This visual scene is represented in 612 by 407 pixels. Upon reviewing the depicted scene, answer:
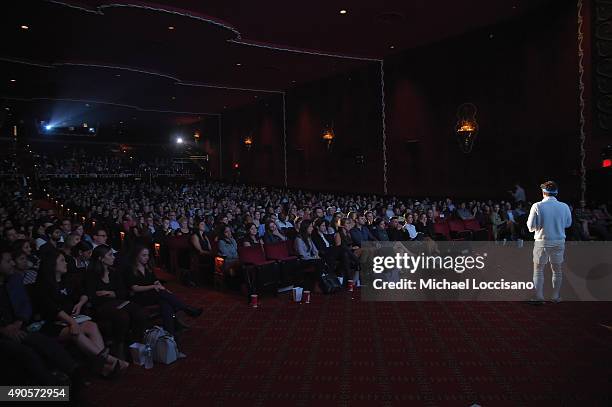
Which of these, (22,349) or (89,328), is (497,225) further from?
(22,349)

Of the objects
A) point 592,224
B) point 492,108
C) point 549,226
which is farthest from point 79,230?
point 492,108

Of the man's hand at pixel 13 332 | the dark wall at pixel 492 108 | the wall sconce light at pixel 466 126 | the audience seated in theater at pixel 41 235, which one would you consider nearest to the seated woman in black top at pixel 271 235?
the audience seated in theater at pixel 41 235

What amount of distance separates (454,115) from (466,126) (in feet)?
2.52

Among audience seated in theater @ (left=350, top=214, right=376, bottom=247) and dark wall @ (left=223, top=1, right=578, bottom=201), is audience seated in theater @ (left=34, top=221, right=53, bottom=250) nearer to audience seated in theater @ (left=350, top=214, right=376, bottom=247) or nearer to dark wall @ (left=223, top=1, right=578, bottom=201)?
audience seated in theater @ (left=350, top=214, right=376, bottom=247)

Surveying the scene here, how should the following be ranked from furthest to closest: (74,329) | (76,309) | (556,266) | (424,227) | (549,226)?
(424,227) < (556,266) < (549,226) < (76,309) < (74,329)

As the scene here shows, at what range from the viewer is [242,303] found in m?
7.36

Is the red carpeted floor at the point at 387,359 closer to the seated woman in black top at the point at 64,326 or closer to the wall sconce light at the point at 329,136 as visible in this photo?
the seated woman in black top at the point at 64,326

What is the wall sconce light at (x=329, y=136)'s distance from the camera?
19.3 meters

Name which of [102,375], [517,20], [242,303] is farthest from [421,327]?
[517,20]

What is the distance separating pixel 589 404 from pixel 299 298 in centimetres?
430

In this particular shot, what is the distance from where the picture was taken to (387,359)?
4.84 m

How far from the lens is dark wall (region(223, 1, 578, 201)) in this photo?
1190 centimetres

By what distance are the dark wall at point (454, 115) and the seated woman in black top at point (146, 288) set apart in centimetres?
1031

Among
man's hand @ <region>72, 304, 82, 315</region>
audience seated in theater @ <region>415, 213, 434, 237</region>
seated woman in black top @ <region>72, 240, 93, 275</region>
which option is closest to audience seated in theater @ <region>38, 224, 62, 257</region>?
seated woman in black top @ <region>72, 240, 93, 275</region>
